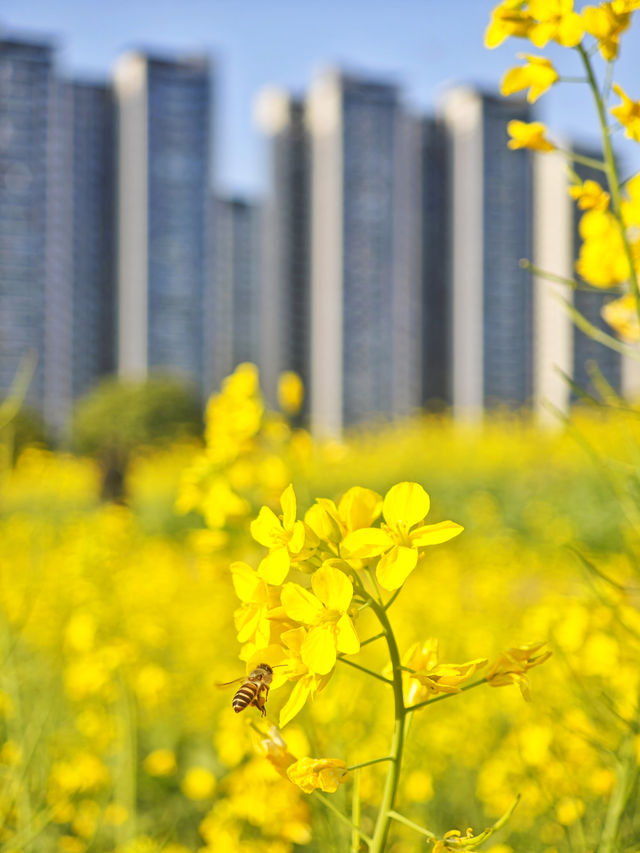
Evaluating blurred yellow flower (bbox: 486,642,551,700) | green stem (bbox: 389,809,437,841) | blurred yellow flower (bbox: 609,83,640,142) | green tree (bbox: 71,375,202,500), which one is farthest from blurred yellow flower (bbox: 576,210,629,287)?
green tree (bbox: 71,375,202,500)

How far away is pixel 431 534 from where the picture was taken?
1.45ft

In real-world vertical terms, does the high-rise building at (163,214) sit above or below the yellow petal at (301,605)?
above

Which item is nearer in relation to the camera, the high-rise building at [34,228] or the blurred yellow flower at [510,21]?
the blurred yellow flower at [510,21]

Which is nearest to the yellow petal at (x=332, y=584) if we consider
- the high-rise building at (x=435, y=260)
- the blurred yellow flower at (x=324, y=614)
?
the blurred yellow flower at (x=324, y=614)

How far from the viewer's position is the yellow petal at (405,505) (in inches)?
17.1

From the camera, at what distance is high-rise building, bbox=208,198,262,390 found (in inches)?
1240

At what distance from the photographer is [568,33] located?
60 centimetres

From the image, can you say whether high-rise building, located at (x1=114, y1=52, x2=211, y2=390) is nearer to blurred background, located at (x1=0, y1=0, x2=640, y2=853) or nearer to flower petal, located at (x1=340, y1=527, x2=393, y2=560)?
blurred background, located at (x1=0, y1=0, x2=640, y2=853)

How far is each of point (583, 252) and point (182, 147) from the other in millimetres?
27379

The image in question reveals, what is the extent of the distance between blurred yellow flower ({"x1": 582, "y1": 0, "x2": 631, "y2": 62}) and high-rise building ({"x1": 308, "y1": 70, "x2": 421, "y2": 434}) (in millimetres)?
25398

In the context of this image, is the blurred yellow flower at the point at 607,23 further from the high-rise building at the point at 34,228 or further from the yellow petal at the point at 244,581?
the high-rise building at the point at 34,228

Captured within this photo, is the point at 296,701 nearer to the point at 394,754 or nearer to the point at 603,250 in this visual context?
the point at 394,754

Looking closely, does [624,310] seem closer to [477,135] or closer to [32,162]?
[32,162]

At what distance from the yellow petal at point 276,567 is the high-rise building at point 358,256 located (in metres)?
25.6
